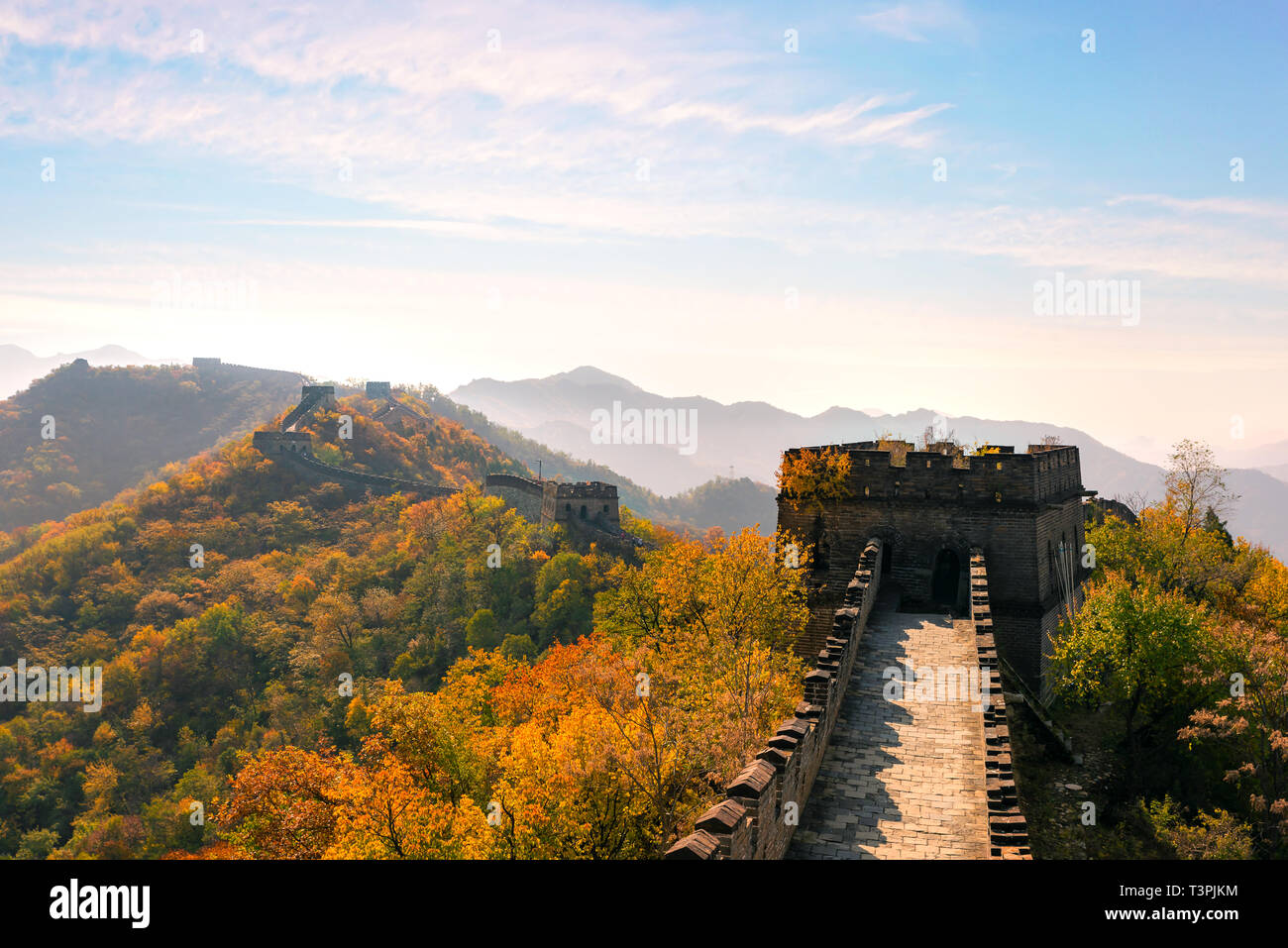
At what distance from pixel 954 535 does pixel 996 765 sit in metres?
10.2

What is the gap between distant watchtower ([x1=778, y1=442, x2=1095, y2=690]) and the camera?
67.1ft

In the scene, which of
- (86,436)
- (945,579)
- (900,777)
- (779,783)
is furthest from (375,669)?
(86,436)

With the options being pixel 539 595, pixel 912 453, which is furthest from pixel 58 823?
pixel 912 453

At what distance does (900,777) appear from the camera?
39.7 feet

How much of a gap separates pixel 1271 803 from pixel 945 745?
11.3 meters

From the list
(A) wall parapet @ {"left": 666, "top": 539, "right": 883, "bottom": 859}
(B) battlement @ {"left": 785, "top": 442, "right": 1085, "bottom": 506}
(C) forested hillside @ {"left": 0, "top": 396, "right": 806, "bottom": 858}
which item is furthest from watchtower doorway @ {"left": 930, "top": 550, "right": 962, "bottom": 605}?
(A) wall parapet @ {"left": 666, "top": 539, "right": 883, "bottom": 859}

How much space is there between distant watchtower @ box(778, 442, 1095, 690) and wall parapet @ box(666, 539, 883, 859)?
250 inches

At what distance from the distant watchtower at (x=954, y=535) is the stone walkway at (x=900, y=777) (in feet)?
14.5

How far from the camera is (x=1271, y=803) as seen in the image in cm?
1844

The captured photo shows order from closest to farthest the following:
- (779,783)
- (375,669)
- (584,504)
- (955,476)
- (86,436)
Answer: (779,783), (955,476), (375,669), (584,504), (86,436)

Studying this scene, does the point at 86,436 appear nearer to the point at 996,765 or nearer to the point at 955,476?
the point at 955,476

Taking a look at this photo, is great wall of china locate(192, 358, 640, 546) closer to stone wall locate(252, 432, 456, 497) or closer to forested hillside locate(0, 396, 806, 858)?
stone wall locate(252, 432, 456, 497)
